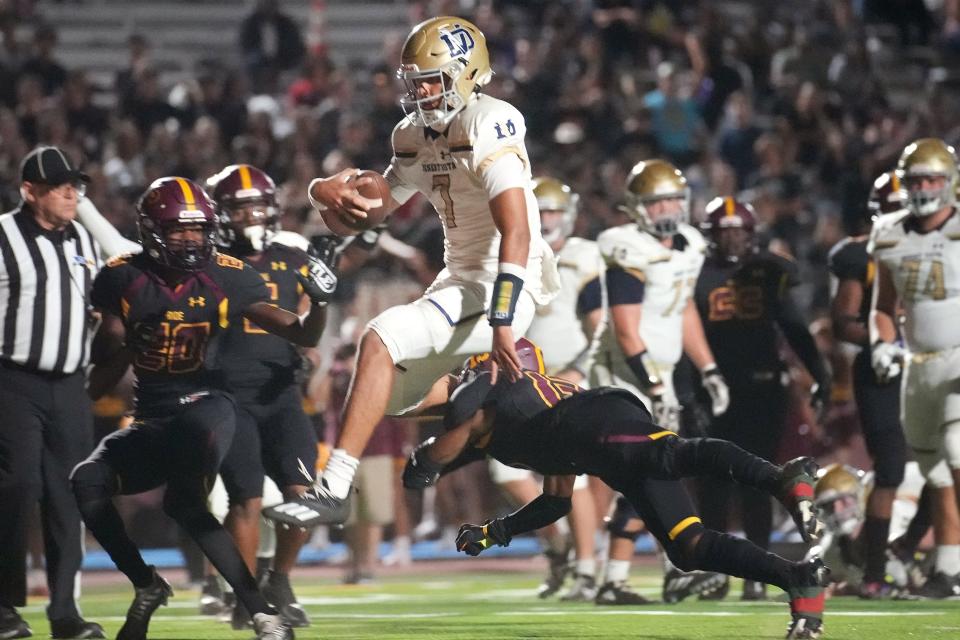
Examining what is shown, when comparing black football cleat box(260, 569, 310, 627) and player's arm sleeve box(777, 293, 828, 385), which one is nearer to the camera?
black football cleat box(260, 569, 310, 627)

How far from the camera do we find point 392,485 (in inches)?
430

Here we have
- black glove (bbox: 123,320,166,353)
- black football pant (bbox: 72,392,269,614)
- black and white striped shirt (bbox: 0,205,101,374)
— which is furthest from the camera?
black and white striped shirt (bbox: 0,205,101,374)

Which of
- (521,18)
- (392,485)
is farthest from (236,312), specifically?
(521,18)

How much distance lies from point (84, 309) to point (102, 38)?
31.1 ft

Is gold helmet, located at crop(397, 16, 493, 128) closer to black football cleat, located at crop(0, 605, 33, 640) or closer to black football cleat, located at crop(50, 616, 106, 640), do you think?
black football cleat, located at crop(50, 616, 106, 640)

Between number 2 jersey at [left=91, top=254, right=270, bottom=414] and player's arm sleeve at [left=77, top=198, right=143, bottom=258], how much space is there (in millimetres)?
1542

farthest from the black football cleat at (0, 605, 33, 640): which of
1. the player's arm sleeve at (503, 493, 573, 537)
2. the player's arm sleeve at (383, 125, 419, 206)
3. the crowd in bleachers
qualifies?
the crowd in bleachers

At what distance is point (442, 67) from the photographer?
6.05m

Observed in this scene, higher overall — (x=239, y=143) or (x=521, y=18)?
(x=521, y=18)

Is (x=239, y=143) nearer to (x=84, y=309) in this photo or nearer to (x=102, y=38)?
(x=102, y=38)

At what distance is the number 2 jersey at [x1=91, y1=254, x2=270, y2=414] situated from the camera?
6.20 m

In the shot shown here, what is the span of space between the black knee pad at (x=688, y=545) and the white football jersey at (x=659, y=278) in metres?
2.78

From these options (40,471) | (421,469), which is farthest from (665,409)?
(40,471)

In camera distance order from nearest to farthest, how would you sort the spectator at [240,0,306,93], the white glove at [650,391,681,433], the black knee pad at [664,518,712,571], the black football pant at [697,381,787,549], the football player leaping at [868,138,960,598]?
the black knee pad at [664,518,712,571]
the football player leaping at [868,138,960,598]
the white glove at [650,391,681,433]
the black football pant at [697,381,787,549]
the spectator at [240,0,306,93]
